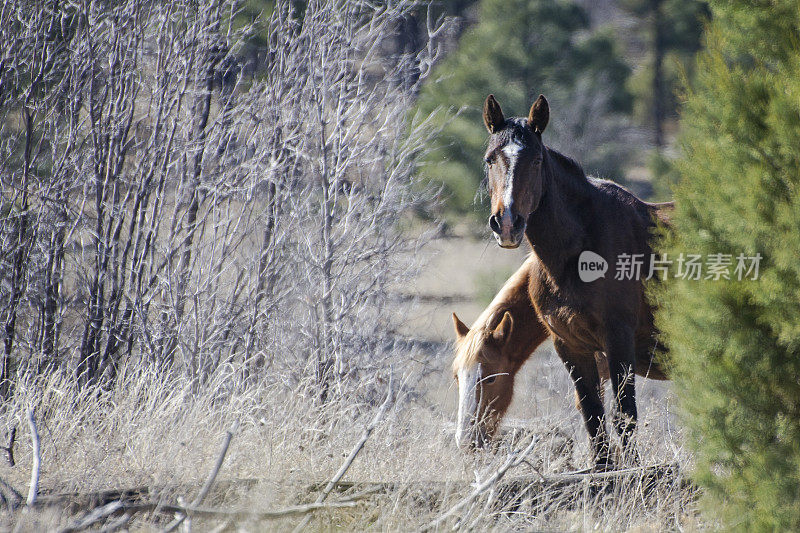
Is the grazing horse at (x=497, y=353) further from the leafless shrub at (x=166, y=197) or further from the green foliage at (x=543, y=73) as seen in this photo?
the green foliage at (x=543, y=73)

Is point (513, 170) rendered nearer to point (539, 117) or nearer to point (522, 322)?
point (539, 117)

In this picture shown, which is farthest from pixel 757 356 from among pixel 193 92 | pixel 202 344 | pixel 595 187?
pixel 193 92

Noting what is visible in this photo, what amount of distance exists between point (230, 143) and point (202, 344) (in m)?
1.92

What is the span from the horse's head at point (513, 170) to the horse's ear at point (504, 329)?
5.01 ft

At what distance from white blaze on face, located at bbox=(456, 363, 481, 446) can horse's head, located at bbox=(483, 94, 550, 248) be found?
1701 mm

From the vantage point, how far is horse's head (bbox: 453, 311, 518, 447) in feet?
19.6

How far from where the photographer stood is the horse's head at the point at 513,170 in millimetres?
4504

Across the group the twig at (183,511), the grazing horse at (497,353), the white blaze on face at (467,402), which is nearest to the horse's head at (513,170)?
the grazing horse at (497,353)

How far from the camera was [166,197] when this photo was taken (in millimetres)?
6723

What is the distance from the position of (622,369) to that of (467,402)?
1395 millimetres

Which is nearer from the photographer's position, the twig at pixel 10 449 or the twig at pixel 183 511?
the twig at pixel 183 511

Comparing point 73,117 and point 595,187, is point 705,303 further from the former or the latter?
point 73,117

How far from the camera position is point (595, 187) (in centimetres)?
532

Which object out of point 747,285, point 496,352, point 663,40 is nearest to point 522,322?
point 496,352
